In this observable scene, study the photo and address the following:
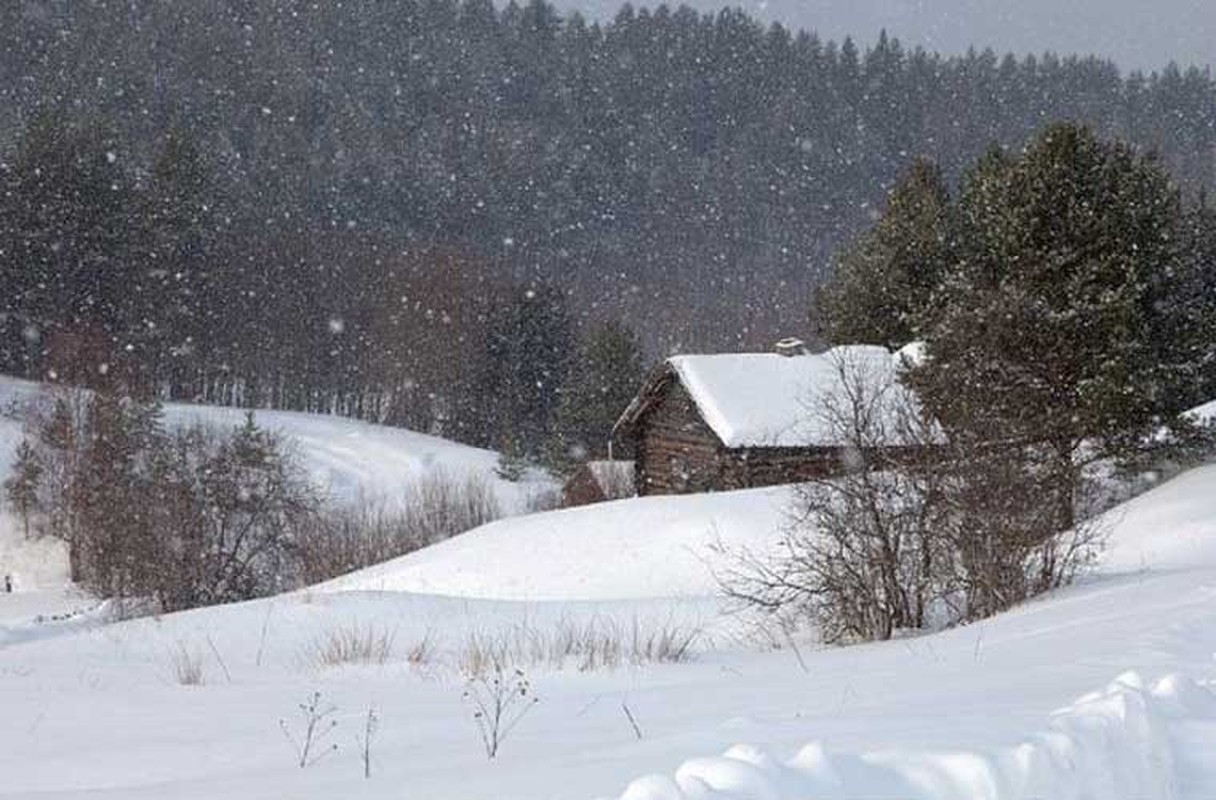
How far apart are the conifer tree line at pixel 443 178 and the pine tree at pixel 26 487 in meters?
6.13

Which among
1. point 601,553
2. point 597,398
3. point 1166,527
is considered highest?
point 597,398

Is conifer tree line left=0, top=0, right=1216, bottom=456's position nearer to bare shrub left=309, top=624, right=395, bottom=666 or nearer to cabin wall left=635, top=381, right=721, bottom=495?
cabin wall left=635, top=381, right=721, bottom=495

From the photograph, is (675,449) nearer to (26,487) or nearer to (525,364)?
(26,487)

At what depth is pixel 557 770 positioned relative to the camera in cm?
442

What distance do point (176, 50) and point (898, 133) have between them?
270 ft

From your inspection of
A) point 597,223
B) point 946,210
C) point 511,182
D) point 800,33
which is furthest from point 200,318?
point 800,33

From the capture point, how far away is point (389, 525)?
132 ft

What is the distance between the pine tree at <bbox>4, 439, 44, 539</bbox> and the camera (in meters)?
43.6

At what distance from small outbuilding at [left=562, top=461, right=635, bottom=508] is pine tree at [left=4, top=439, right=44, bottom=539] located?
1897cm

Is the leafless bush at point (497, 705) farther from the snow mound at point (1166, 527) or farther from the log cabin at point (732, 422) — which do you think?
the log cabin at point (732, 422)

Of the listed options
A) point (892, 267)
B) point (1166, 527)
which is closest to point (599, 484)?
point (892, 267)

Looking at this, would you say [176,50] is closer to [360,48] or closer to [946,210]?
[360,48]

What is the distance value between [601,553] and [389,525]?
15528 mm

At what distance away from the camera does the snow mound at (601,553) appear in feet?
80.0
